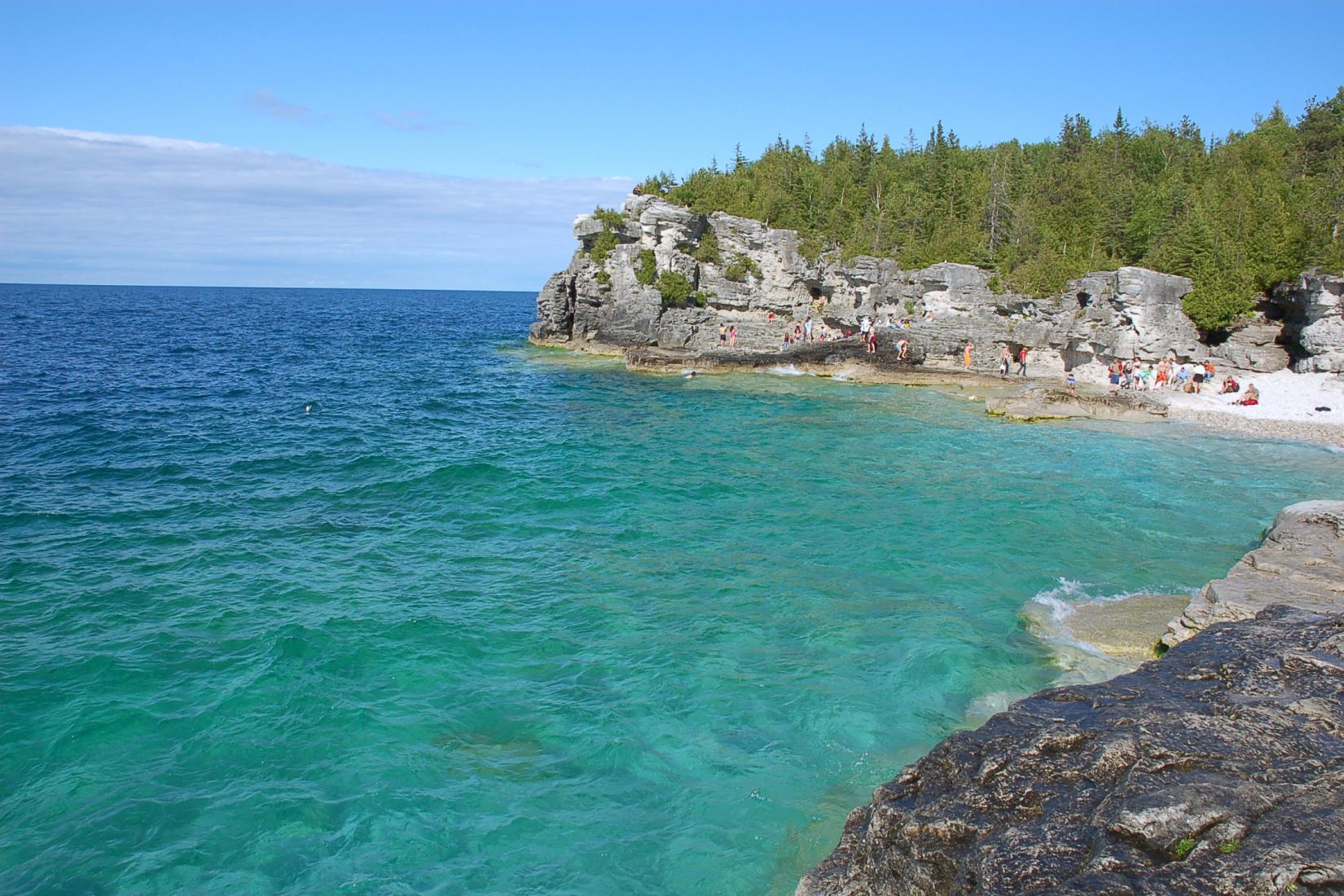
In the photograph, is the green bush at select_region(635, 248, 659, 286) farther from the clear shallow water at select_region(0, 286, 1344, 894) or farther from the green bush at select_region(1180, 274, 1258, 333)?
the green bush at select_region(1180, 274, 1258, 333)

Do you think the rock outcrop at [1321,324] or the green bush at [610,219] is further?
the green bush at [610,219]

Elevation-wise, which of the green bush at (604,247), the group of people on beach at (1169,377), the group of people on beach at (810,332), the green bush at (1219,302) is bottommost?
the group of people on beach at (1169,377)

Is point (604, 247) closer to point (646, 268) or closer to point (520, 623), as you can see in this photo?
point (646, 268)

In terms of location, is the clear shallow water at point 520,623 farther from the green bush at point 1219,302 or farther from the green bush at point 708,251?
the green bush at point 708,251

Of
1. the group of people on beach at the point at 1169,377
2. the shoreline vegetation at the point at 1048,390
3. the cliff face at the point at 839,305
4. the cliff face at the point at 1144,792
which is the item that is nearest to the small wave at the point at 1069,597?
the cliff face at the point at 1144,792

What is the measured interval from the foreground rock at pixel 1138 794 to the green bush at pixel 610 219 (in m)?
61.2

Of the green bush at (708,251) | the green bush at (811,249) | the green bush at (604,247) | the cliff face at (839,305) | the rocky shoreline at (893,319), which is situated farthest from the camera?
the green bush at (811,249)

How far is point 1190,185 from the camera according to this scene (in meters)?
63.9

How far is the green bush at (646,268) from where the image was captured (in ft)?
210

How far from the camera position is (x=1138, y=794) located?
23.0 ft

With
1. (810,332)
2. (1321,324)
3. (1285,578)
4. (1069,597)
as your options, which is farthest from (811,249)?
(1285,578)

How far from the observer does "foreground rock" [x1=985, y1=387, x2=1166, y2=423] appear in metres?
39.8

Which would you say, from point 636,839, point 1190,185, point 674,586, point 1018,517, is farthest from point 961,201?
point 636,839

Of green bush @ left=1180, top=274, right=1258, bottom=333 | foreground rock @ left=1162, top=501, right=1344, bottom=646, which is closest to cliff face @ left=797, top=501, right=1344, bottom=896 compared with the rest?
foreground rock @ left=1162, top=501, right=1344, bottom=646
